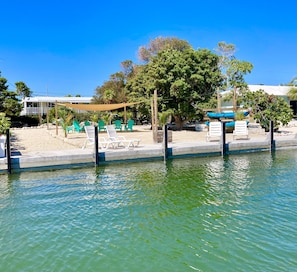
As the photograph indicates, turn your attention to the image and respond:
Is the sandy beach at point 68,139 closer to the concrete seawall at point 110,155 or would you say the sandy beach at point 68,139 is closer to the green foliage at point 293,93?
the concrete seawall at point 110,155

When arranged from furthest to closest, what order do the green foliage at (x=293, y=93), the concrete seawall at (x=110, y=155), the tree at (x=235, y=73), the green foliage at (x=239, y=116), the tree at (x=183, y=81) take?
the green foliage at (x=293, y=93) < the tree at (x=235, y=73) < the tree at (x=183, y=81) < the green foliage at (x=239, y=116) < the concrete seawall at (x=110, y=155)

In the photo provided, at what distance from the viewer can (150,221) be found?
5.41 m

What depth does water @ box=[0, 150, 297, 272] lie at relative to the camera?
4070mm

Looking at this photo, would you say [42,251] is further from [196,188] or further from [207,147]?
[207,147]

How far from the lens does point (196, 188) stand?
7543mm

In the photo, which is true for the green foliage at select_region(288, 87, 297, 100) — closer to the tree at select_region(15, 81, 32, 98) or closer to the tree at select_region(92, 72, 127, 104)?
the tree at select_region(92, 72, 127, 104)

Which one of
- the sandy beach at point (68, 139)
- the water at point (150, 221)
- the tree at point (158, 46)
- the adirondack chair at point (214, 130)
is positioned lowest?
the water at point (150, 221)

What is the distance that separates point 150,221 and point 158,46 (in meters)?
31.9

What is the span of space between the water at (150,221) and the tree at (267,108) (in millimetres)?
10683

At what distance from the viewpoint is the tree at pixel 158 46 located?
33500 mm

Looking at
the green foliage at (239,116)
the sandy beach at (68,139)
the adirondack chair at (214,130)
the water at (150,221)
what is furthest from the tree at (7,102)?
the water at (150,221)

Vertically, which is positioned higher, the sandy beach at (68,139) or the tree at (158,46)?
the tree at (158,46)

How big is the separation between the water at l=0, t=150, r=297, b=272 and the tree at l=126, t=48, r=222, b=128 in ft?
41.8

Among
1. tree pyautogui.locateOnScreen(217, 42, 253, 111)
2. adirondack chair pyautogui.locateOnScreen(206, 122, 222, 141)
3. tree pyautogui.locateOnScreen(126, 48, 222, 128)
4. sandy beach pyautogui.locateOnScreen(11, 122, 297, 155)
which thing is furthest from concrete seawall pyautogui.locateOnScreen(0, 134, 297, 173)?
tree pyautogui.locateOnScreen(217, 42, 253, 111)
